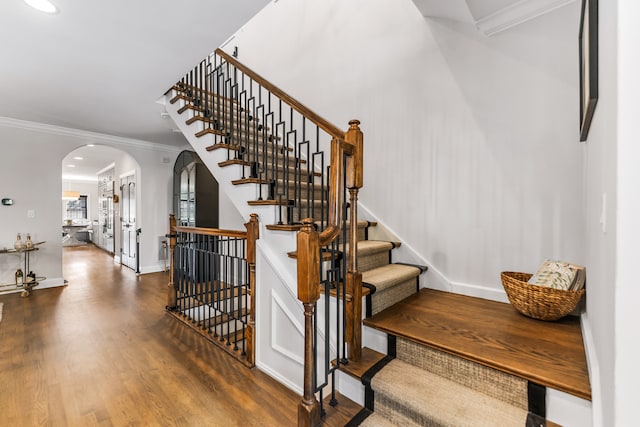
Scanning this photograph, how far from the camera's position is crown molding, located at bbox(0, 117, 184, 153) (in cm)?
411

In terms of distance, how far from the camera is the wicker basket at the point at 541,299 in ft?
5.34

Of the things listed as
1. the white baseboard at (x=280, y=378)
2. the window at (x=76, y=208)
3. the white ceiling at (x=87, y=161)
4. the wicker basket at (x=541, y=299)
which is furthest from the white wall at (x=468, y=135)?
the window at (x=76, y=208)

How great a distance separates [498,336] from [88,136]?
6167 millimetres

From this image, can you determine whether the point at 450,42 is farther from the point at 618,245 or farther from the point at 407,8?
the point at 618,245

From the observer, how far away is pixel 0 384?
6.41ft

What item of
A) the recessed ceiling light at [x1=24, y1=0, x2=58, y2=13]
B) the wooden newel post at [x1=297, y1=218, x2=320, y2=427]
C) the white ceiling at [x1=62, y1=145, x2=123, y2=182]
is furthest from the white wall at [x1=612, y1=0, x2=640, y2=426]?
the white ceiling at [x1=62, y1=145, x2=123, y2=182]

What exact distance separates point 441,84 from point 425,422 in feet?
8.03

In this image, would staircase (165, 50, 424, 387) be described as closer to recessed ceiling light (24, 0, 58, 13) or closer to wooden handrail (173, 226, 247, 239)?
wooden handrail (173, 226, 247, 239)

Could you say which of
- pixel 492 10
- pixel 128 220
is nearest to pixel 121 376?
pixel 492 10

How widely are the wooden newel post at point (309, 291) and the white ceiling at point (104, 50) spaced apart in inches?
65.1

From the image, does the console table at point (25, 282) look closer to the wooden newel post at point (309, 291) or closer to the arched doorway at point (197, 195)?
the arched doorway at point (197, 195)

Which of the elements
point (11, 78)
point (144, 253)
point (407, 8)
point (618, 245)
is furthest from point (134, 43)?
point (144, 253)

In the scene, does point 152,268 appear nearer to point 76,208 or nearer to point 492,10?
point 492,10

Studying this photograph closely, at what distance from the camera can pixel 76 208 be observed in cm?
1170
